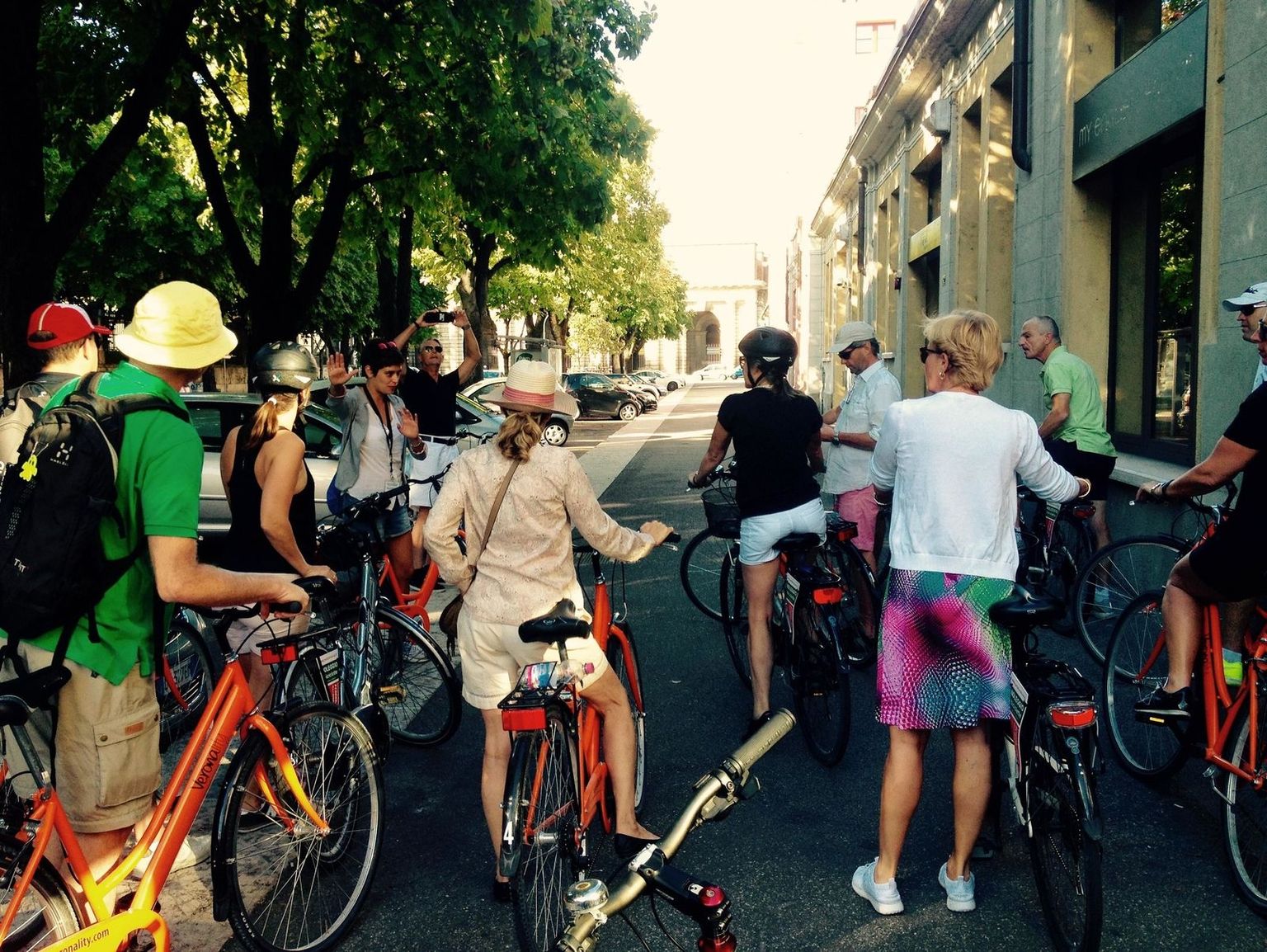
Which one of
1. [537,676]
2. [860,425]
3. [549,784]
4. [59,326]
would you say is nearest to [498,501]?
[537,676]

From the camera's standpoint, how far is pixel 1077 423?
7.50m

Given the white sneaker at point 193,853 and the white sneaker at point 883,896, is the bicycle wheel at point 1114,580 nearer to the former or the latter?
the white sneaker at point 883,896

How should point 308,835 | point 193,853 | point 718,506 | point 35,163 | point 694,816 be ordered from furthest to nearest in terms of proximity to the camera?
point 35,163 < point 718,506 < point 193,853 < point 308,835 < point 694,816

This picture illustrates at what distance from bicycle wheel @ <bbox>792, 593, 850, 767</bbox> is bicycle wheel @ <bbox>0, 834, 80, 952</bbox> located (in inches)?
119

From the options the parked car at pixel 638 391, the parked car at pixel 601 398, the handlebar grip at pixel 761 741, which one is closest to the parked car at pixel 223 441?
the handlebar grip at pixel 761 741

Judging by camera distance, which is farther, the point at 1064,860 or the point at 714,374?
the point at 714,374

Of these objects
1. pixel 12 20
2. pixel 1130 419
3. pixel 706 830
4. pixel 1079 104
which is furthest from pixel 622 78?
pixel 706 830

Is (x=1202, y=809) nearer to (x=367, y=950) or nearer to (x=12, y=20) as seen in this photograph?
(x=367, y=950)

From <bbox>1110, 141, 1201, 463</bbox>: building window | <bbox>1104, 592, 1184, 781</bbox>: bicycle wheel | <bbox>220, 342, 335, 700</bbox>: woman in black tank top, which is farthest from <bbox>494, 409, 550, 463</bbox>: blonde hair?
<bbox>1110, 141, 1201, 463</bbox>: building window

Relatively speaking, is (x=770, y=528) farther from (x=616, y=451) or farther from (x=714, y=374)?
(x=714, y=374)

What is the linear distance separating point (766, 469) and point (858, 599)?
64.4 inches

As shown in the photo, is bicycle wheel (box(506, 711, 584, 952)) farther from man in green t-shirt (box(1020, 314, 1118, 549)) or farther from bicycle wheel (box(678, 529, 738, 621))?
man in green t-shirt (box(1020, 314, 1118, 549))

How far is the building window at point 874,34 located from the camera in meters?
50.9

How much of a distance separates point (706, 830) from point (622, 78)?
13.2m
